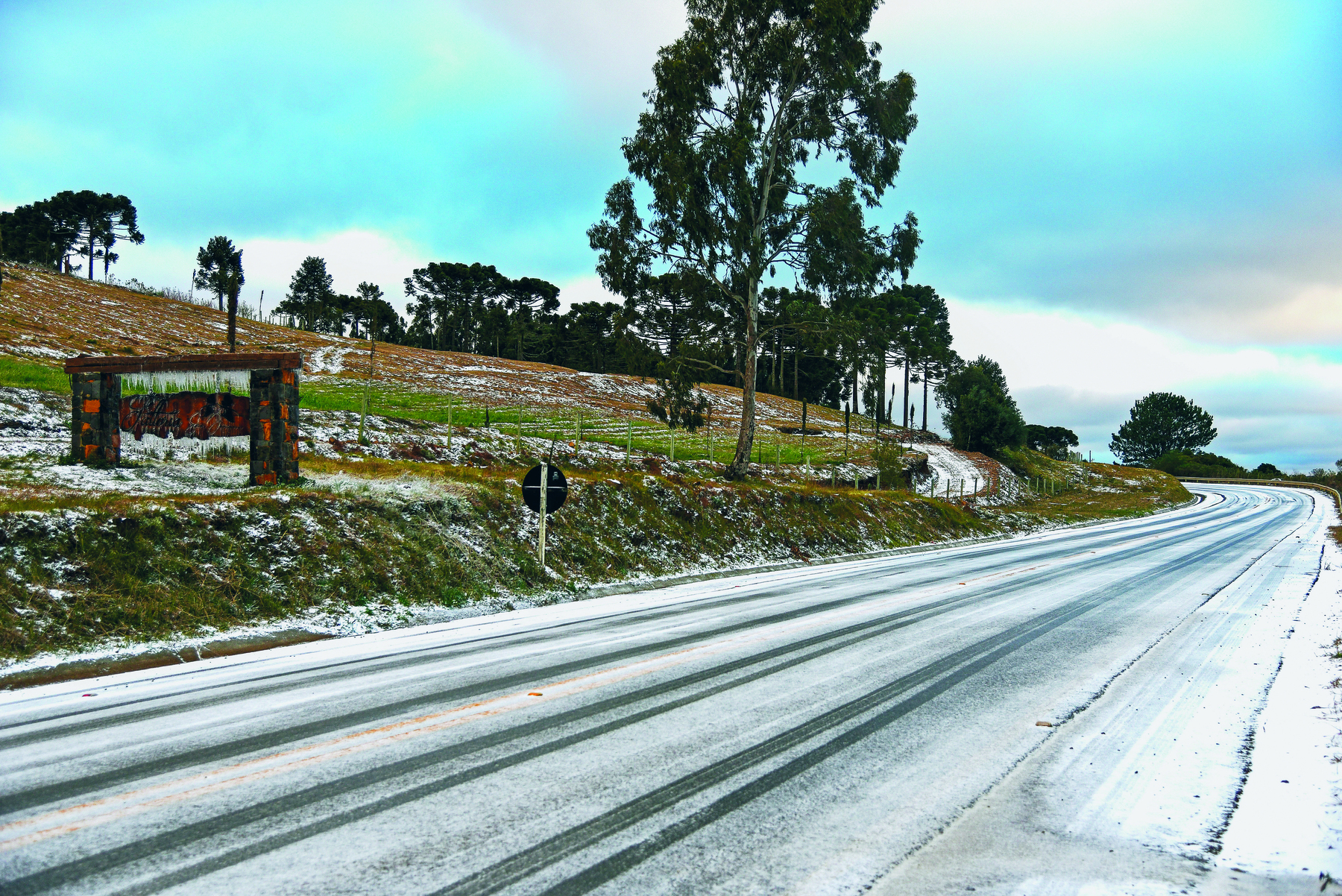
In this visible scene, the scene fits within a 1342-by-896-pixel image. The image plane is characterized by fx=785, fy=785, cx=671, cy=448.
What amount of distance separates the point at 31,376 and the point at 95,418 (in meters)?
16.4

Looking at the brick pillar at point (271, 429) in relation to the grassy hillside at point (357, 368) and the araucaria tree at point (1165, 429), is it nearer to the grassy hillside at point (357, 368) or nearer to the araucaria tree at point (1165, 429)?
the grassy hillside at point (357, 368)

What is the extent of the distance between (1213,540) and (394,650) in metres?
30.8

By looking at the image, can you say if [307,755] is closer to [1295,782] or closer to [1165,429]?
[1295,782]

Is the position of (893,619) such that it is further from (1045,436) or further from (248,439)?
(1045,436)

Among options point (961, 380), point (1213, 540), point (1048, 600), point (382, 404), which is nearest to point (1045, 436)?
point (961, 380)

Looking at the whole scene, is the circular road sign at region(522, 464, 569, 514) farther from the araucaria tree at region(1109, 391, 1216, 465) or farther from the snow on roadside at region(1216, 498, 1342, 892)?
the araucaria tree at region(1109, 391, 1216, 465)

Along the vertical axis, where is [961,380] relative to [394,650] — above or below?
above

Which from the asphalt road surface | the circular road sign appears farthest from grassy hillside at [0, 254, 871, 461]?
the asphalt road surface

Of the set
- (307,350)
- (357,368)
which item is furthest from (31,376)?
(307,350)

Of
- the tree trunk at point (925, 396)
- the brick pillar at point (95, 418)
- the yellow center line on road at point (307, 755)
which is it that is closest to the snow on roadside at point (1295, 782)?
the yellow center line on road at point (307, 755)

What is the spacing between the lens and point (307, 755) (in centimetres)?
480

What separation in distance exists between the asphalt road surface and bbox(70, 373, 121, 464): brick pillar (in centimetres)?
804

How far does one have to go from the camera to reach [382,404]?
42.1 m

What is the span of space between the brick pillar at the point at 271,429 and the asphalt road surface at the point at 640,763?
18.4ft
